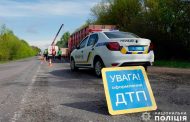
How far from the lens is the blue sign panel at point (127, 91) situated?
18.4ft

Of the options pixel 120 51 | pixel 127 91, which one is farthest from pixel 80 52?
pixel 127 91

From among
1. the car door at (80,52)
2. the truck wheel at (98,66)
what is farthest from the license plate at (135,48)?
the car door at (80,52)

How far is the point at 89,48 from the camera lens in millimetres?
12164

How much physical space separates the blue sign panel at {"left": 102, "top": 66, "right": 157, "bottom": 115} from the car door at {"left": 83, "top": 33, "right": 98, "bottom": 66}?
5.66m

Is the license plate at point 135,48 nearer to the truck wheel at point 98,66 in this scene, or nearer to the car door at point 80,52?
the truck wheel at point 98,66

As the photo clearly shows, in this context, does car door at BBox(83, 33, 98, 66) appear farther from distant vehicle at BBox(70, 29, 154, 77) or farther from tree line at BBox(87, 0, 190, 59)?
tree line at BBox(87, 0, 190, 59)

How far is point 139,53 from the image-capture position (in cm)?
1055

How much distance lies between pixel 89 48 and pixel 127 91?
6.45 metres

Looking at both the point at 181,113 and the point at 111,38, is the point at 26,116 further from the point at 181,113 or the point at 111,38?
the point at 111,38

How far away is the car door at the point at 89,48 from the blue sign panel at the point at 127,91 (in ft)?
18.6

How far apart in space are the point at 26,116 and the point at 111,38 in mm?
5778

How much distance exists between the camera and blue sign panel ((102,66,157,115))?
5617mm

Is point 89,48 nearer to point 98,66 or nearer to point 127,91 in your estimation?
point 98,66

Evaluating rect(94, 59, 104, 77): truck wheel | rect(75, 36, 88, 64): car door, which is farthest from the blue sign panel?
rect(75, 36, 88, 64): car door
